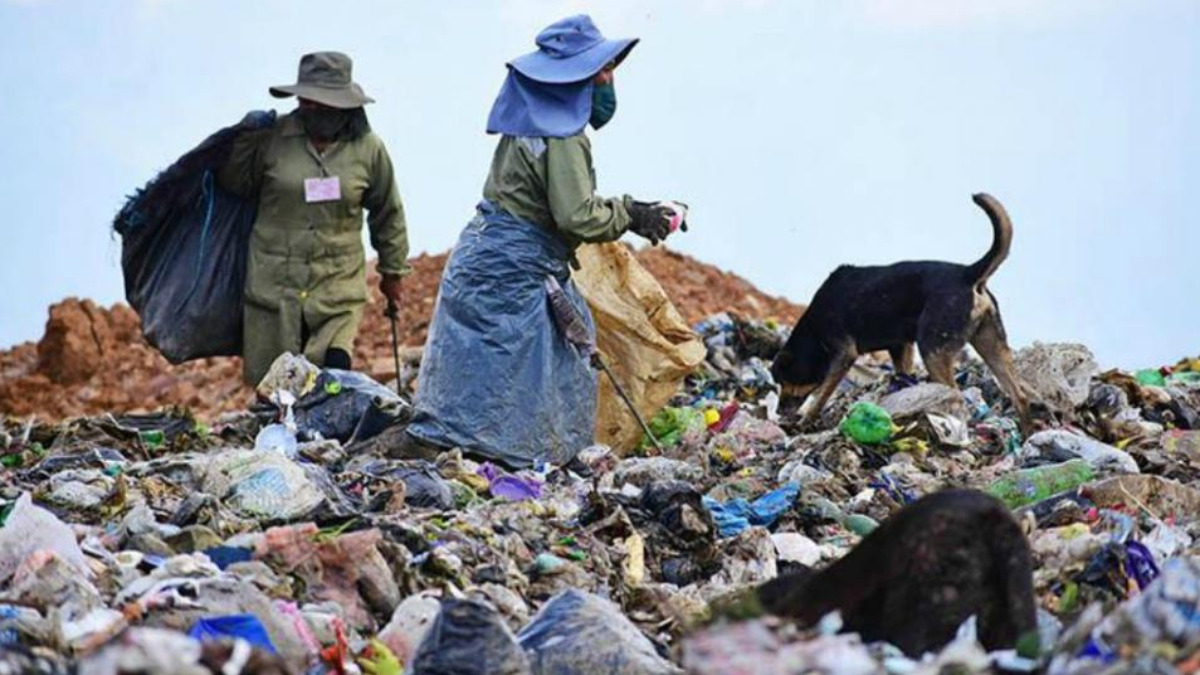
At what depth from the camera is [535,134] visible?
9.46m

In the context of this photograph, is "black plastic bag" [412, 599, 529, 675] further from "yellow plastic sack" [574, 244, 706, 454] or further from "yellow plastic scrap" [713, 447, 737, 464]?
"yellow plastic sack" [574, 244, 706, 454]

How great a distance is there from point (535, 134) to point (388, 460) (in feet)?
4.94

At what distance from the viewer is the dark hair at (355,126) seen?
1123cm

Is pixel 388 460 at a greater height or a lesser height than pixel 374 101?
lesser

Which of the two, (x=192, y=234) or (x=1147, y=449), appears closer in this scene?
(x=1147, y=449)

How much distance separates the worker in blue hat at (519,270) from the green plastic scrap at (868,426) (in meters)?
1.29

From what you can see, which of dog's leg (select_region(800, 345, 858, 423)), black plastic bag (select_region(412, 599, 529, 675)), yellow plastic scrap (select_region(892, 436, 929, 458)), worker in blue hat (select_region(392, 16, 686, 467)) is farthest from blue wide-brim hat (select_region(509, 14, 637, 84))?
black plastic bag (select_region(412, 599, 529, 675))

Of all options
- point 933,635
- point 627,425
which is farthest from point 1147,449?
point 933,635

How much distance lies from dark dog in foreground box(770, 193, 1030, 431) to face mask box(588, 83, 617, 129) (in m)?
2.17

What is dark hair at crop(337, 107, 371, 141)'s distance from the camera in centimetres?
1123

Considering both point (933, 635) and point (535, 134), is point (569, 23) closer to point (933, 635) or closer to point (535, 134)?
point (535, 134)

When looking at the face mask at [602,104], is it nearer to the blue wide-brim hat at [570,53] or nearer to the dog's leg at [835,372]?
the blue wide-brim hat at [570,53]

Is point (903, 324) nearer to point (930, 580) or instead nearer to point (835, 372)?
point (835, 372)

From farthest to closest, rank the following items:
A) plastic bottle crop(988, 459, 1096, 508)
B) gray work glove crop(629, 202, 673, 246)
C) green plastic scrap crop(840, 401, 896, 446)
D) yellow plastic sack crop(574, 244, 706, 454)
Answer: yellow plastic sack crop(574, 244, 706, 454)
green plastic scrap crop(840, 401, 896, 446)
gray work glove crop(629, 202, 673, 246)
plastic bottle crop(988, 459, 1096, 508)
